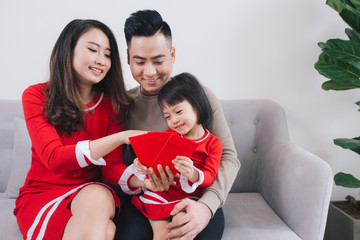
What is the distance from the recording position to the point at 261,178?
1645 millimetres

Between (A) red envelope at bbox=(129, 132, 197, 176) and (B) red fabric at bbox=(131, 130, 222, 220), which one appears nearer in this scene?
(A) red envelope at bbox=(129, 132, 197, 176)

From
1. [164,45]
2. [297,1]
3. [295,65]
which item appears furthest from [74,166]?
[297,1]

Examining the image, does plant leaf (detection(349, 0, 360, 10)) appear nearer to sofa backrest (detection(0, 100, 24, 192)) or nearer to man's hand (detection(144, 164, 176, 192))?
man's hand (detection(144, 164, 176, 192))

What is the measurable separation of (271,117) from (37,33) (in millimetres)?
1522

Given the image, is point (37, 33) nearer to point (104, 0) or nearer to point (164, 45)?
point (104, 0)

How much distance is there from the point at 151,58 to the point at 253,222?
87 centimetres

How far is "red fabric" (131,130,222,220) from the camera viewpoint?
1114 millimetres

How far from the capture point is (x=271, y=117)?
5.49ft

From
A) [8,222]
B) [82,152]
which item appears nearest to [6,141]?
[8,222]

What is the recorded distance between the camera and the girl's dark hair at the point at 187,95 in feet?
3.82

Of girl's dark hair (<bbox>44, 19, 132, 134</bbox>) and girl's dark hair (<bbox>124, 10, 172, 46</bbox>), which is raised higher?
girl's dark hair (<bbox>124, 10, 172, 46</bbox>)

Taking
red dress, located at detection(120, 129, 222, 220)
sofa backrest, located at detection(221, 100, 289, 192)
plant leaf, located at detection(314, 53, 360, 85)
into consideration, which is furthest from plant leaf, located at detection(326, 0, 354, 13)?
red dress, located at detection(120, 129, 222, 220)

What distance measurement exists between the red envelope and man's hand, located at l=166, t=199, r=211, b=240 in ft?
0.57

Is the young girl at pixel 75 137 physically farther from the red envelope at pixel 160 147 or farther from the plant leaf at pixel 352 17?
the plant leaf at pixel 352 17
